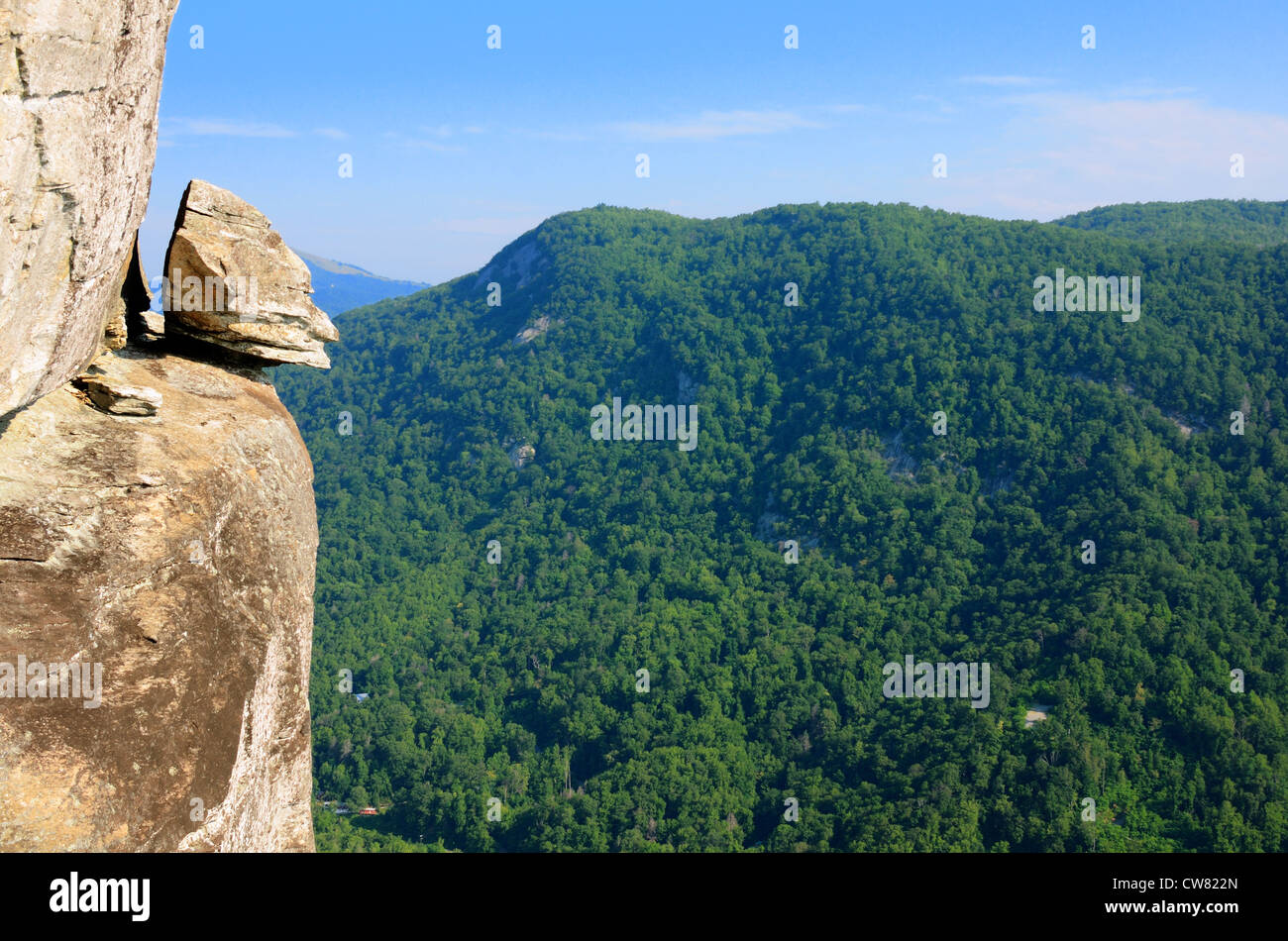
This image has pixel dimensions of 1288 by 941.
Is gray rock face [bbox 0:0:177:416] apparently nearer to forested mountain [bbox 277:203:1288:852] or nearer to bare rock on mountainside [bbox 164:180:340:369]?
bare rock on mountainside [bbox 164:180:340:369]

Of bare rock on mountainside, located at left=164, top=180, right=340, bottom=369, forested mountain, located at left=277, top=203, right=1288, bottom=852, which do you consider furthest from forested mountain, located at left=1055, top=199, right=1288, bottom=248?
bare rock on mountainside, located at left=164, top=180, right=340, bottom=369

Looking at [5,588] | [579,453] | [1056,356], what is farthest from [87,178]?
[579,453]

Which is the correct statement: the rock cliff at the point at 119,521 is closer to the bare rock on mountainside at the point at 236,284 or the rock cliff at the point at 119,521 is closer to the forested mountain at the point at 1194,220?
the bare rock on mountainside at the point at 236,284

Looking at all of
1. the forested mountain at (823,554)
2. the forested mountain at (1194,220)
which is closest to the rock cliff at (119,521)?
the forested mountain at (823,554)

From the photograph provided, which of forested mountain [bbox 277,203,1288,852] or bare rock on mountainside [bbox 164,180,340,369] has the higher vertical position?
bare rock on mountainside [bbox 164,180,340,369]

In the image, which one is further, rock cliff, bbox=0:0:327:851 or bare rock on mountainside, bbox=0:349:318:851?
bare rock on mountainside, bbox=0:349:318:851

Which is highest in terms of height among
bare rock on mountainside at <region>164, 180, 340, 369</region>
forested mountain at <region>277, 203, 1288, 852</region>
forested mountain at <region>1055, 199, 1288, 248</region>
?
forested mountain at <region>1055, 199, 1288, 248</region>

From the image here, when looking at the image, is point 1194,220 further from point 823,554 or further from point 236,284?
point 236,284

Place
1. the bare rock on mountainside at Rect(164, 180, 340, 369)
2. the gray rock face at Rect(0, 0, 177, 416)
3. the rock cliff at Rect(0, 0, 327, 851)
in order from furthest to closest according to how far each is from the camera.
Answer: the bare rock on mountainside at Rect(164, 180, 340, 369) → the rock cliff at Rect(0, 0, 327, 851) → the gray rock face at Rect(0, 0, 177, 416)
